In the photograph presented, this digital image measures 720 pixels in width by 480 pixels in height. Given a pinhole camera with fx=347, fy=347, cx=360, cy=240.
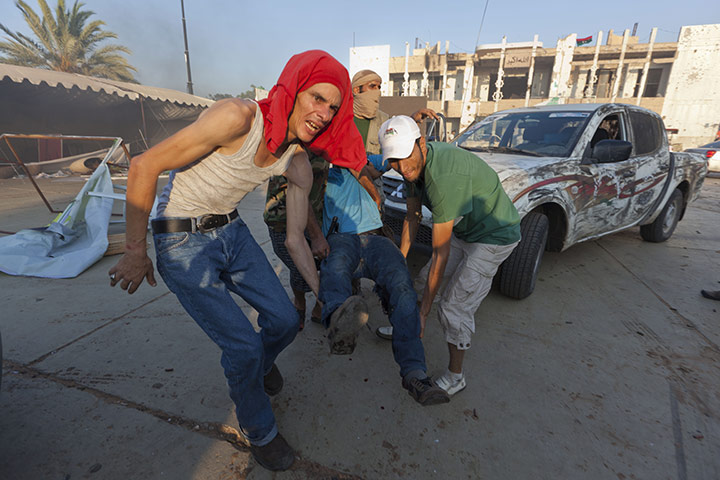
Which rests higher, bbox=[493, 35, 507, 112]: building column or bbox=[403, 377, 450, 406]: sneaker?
bbox=[493, 35, 507, 112]: building column

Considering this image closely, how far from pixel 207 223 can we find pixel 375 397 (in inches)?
55.6

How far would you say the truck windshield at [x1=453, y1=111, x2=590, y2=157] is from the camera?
3658 mm

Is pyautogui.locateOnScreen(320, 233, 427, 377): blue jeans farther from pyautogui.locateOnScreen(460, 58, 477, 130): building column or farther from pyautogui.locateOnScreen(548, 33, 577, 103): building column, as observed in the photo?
pyautogui.locateOnScreen(548, 33, 577, 103): building column

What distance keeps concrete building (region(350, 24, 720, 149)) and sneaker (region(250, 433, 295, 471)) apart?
83.1ft

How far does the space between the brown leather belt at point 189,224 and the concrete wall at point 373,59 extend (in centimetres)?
2668

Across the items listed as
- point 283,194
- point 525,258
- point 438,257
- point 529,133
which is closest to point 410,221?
point 438,257

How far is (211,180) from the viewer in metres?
1.59

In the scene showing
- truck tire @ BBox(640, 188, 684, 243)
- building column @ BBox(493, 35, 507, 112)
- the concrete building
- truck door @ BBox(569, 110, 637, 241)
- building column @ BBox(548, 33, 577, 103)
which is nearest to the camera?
truck door @ BBox(569, 110, 637, 241)

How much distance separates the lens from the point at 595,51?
2289 centimetres

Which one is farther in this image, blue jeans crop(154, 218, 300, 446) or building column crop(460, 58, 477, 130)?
building column crop(460, 58, 477, 130)

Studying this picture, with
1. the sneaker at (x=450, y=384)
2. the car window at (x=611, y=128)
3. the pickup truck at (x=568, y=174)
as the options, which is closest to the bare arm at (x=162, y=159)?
the sneaker at (x=450, y=384)

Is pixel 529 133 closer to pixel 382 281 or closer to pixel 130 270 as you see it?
pixel 382 281

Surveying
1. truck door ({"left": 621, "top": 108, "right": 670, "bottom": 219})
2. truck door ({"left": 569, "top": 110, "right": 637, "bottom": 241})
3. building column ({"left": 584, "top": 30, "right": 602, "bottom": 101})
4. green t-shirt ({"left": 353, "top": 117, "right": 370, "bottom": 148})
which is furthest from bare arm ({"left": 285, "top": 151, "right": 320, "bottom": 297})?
building column ({"left": 584, "top": 30, "right": 602, "bottom": 101})

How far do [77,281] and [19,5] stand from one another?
2274 centimetres
